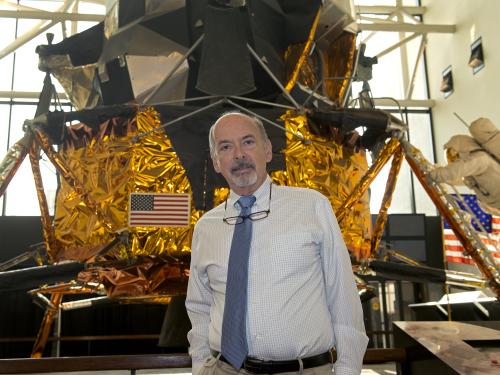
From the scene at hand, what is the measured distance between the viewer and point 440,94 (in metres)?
13.3

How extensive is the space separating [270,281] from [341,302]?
0.75 ft

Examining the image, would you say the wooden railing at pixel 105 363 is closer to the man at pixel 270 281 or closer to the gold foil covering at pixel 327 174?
the man at pixel 270 281

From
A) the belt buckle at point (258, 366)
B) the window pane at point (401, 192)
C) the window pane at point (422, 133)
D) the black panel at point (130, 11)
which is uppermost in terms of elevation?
the window pane at point (422, 133)

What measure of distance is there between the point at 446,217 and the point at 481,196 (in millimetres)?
937

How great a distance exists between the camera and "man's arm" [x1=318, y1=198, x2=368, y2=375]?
4.90 ft

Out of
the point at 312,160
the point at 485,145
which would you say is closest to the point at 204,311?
the point at 312,160

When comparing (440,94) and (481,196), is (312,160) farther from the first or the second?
(440,94)

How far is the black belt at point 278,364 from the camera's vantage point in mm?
1525

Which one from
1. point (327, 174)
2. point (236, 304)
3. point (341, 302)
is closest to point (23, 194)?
point (327, 174)

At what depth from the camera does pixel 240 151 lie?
5.57ft

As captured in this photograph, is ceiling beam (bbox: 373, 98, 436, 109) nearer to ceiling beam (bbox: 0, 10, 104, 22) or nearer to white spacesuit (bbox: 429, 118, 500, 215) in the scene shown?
ceiling beam (bbox: 0, 10, 104, 22)

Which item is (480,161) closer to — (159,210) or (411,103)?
(159,210)

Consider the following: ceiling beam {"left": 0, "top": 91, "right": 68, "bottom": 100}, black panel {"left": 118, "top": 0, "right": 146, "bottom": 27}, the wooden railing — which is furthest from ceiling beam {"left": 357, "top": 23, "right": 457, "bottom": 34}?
the wooden railing

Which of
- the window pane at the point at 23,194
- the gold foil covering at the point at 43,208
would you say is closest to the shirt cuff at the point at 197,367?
the gold foil covering at the point at 43,208
